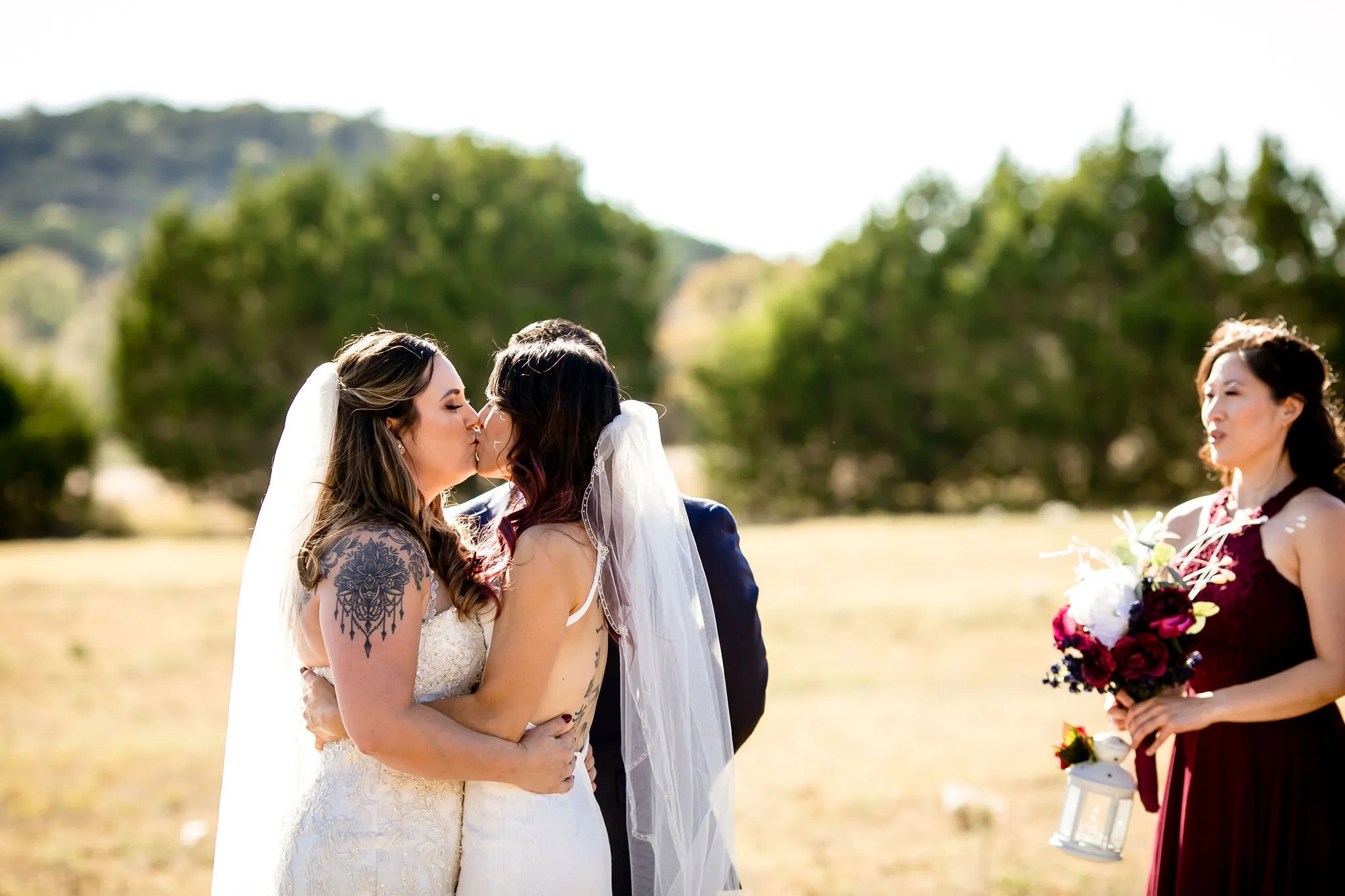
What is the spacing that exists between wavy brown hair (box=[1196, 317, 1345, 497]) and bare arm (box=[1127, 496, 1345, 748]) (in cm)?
17

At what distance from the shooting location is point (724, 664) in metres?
3.45

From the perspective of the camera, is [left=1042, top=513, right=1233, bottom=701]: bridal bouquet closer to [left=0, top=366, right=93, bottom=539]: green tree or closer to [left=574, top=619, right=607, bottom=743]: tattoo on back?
[left=574, top=619, right=607, bottom=743]: tattoo on back

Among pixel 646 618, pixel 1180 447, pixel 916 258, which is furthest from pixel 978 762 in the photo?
pixel 916 258

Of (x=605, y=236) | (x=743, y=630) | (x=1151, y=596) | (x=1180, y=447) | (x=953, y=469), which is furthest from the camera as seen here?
(x=605, y=236)

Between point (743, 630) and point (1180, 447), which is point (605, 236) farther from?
point (743, 630)

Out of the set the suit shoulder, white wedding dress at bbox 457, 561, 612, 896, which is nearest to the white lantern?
the suit shoulder

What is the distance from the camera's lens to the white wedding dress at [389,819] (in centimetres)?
274

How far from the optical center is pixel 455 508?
12.1 ft

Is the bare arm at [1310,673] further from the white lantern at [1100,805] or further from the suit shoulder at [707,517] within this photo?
the suit shoulder at [707,517]

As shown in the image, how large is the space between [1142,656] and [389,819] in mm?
2122

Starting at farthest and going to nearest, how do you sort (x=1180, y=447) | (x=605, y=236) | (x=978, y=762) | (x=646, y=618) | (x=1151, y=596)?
1. (x=605, y=236)
2. (x=1180, y=447)
3. (x=978, y=762)
4. (x=1151, y=596)
5. (x=646, y=618)

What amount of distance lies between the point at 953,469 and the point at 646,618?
98.1 feet

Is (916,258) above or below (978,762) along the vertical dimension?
above

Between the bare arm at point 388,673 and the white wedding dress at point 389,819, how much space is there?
0.49 ft
